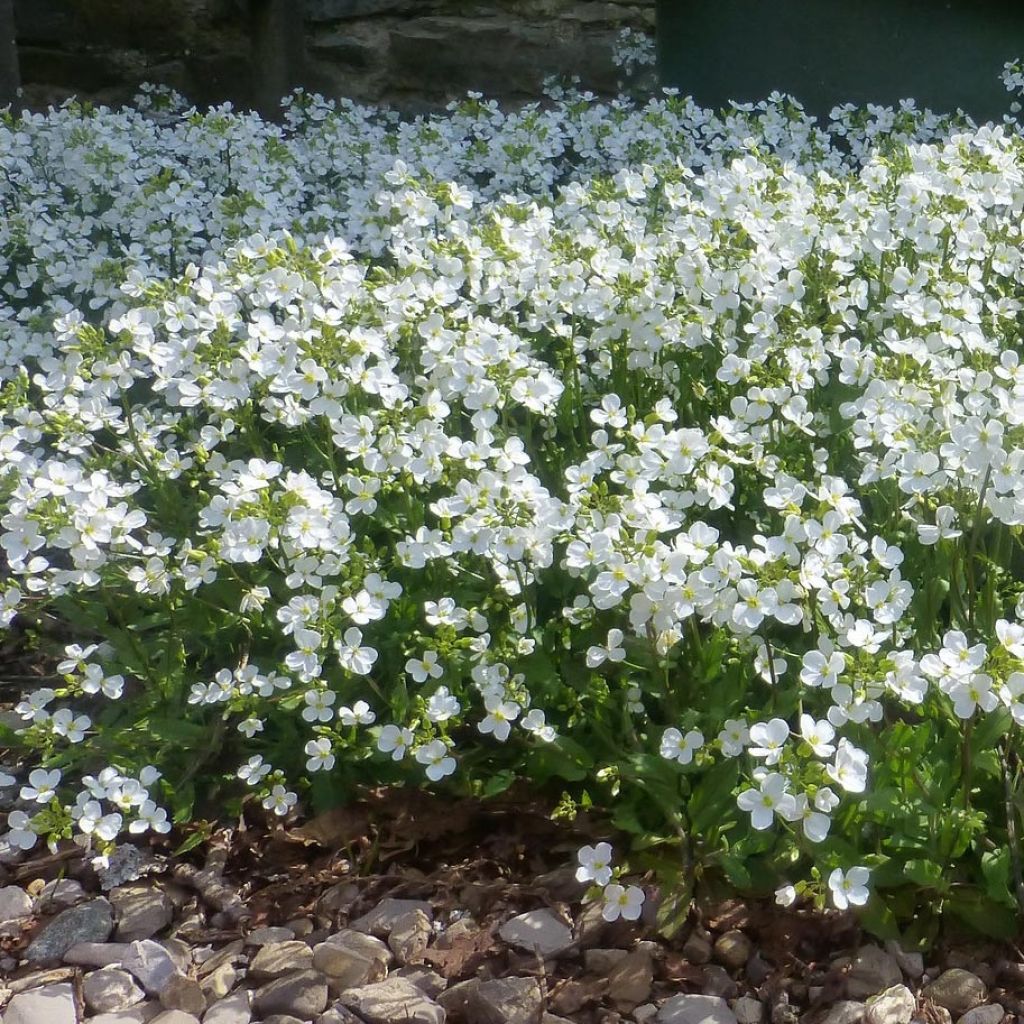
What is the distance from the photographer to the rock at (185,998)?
255 cm

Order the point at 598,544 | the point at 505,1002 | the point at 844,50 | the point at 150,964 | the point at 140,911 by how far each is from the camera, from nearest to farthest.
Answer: the point at 598,544
the point at 505,1002
the point at 150,964
the point at 140,911
the point at 844,50

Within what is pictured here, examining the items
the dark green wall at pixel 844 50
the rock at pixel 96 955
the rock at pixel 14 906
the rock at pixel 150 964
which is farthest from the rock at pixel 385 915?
the dark green wall at pixel 844 50

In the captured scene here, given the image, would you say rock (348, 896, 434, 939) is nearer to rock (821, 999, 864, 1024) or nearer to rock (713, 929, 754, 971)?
rock (713, 929, 754, 971)

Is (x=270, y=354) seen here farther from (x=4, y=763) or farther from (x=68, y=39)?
(x=68, y=39)

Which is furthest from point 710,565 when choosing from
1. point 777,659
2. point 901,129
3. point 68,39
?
point 68,39

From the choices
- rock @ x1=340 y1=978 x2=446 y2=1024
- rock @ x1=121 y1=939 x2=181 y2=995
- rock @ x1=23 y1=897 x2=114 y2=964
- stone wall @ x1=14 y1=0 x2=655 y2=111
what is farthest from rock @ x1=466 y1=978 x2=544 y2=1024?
stone wall @ x1=14 y1=0 x2=655 y2=111

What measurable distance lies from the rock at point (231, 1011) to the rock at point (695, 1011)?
0.87 meters

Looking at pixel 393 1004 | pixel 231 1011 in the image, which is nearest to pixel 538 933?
pixel 393 1004

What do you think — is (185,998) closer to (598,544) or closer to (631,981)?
(631,981)

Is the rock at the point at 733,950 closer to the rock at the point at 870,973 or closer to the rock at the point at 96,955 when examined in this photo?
the rock at the point at 870,973

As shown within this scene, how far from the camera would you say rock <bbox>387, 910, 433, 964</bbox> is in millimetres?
2646

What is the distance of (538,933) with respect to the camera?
2.64 meters

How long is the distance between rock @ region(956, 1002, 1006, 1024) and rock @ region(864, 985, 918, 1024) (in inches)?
4.2

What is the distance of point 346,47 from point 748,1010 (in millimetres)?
6472
